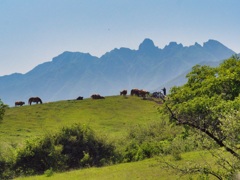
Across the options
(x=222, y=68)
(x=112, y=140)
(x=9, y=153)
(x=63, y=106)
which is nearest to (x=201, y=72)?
(x=222, y=68)

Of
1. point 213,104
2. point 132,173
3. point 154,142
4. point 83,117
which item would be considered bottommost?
point 132,173

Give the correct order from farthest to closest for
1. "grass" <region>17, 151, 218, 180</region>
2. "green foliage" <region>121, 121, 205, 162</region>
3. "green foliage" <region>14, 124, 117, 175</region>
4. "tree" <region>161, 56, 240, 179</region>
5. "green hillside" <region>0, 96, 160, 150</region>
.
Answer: "green hillside" <region>0, 96, 160, 150</region> → "green foliage" <region>14, 124, 117, 175</region> → "green foliage" <region>121, 121, 205, 162</region> → "grass" <region>17, 151, 218, 180</region> → "tree" <region>161, 56, 240, 179</region>

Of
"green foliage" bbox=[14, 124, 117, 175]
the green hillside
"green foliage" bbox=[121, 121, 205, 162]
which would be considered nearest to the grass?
"green foliage" bbox=[121, 121, 205, 162]

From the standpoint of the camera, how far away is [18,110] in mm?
93000

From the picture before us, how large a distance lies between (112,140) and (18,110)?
167 feet

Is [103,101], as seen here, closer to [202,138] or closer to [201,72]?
[201,72]

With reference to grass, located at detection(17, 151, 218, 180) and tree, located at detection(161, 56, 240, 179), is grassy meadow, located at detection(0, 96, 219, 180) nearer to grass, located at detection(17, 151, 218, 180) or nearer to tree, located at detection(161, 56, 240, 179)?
grass, located at detection(17, 151, 218, 180)

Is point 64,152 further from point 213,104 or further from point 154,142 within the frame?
point 213,104

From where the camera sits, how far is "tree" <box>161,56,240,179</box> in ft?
43.9

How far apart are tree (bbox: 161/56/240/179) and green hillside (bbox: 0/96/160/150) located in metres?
28.1

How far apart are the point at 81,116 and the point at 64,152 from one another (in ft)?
121

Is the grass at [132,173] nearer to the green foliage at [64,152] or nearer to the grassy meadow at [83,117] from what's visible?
the green foliage at [64,152]

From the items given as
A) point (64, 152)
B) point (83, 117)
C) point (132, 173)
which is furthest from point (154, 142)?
point (83, 117)

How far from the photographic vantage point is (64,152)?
153ft
